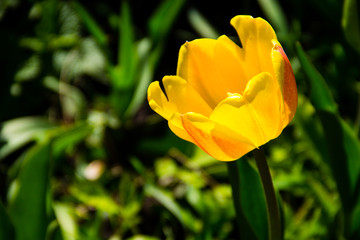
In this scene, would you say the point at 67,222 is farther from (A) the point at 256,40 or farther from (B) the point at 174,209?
(A) the point at 256,40

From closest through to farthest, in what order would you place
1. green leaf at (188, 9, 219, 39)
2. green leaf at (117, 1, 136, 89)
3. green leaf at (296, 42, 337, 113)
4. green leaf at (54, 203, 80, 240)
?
green leaf at (296, 42, 337, 113)
green leaf at (54, 203, 80, 240)
green leaf at (117, 1, 136, 89)
green leaf at (188, 9, 219, 39)

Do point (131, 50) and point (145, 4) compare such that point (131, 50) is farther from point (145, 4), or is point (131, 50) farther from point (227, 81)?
point (227, 81)

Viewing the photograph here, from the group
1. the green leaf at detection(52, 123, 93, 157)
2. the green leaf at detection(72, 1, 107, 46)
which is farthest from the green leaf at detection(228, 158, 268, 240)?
the green leaf at detection(72, 1, 107, 46)

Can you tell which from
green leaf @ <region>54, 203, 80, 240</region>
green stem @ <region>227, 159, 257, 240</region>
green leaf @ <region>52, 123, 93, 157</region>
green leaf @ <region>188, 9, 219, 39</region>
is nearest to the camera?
green stem @ <region>227, 159, 257, 240</region>

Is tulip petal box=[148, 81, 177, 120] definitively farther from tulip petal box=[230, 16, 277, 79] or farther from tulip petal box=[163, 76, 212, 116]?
tulip petal box=[230, 16, 277, 79]

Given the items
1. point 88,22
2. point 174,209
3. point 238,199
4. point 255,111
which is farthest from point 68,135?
point 255,111

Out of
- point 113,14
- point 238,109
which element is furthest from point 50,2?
point 238,109
